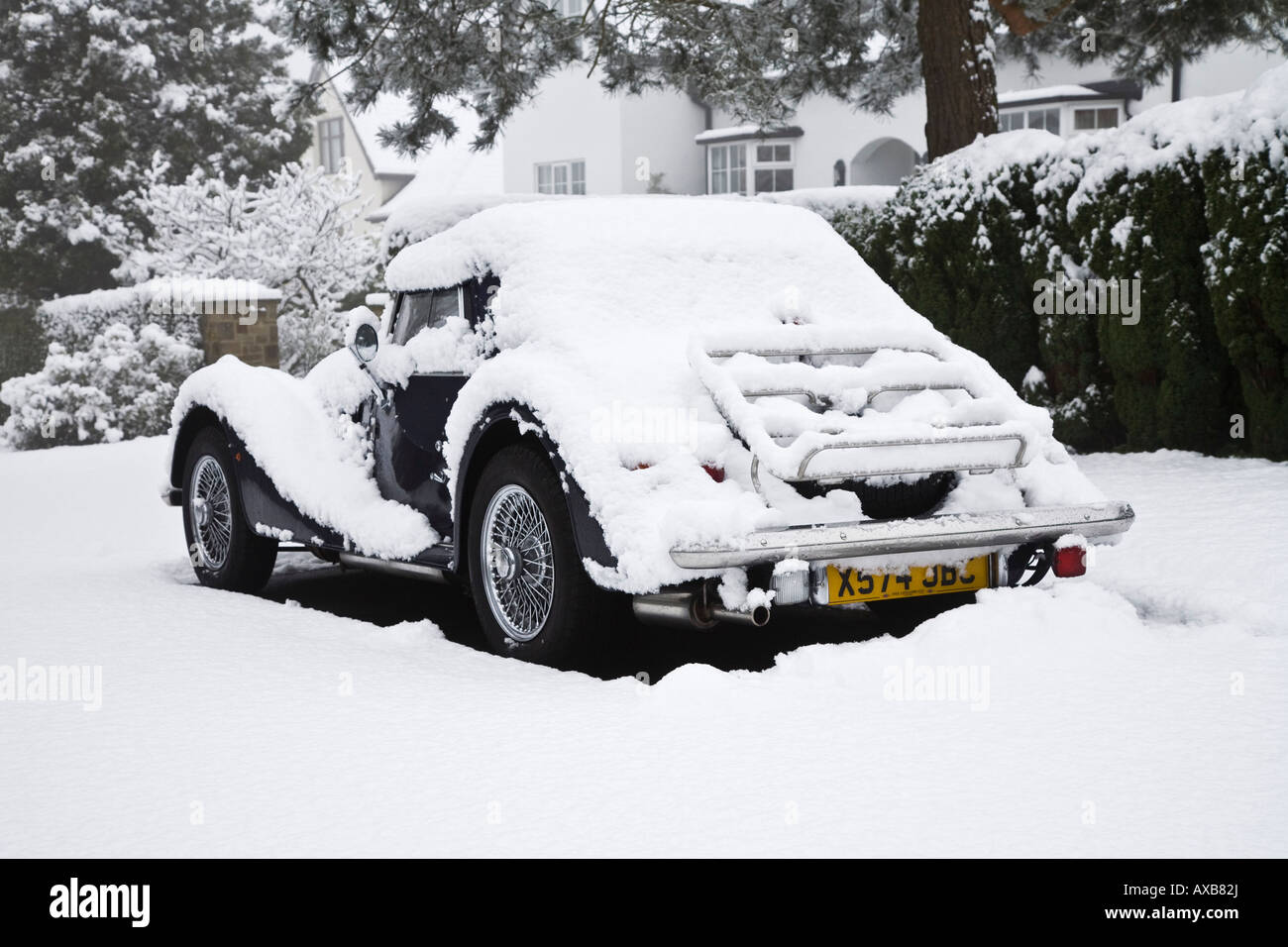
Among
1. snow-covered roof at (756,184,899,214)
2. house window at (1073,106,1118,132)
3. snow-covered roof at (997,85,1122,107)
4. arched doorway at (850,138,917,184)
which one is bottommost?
snow-covered roof at (756,184,899,214)

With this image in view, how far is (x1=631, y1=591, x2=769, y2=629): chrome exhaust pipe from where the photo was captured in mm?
4879

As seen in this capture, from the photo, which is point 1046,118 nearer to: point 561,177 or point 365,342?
point 561,177

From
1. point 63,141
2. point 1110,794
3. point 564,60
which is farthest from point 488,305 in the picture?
point 63,141

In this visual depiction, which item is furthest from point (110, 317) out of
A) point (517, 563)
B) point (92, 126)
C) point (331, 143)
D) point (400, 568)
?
point (331, 143)

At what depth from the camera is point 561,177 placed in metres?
32.8

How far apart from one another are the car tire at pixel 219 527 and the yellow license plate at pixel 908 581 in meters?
3.32

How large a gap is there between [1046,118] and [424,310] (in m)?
23.0

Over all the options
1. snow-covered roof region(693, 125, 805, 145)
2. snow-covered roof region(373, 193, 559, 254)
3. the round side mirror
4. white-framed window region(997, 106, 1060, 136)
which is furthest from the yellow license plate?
snow-covered roof region(693, 125, 805, 145)

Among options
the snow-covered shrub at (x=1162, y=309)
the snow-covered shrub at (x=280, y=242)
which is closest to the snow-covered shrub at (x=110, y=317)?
the snow-covered shrub at (x=280, y=242)

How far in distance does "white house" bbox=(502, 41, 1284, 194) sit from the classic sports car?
70.9 ft

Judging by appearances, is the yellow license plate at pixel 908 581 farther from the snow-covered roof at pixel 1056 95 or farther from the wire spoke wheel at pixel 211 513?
the snow-covered roof at pixel 1056 95

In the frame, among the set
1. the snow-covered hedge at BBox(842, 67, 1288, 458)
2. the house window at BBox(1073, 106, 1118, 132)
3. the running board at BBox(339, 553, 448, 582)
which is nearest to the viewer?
the running board at BBox(339, 553, 448, 582)

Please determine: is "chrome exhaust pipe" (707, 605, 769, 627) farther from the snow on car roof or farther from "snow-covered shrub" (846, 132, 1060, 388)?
"snow-covered shrub" (846, 132, 1060, 388)
